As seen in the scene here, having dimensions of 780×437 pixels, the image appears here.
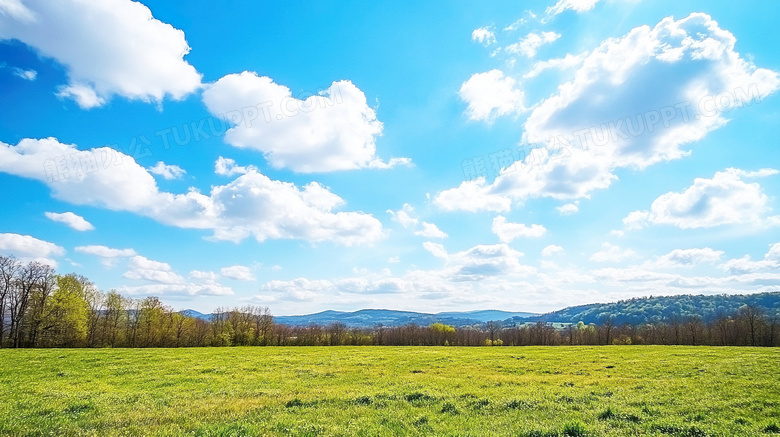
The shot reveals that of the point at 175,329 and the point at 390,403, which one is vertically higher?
the point at 390,403

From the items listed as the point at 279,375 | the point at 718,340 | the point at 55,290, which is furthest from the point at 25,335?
the point at 718,340

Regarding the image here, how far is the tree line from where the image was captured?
61688 millimetres

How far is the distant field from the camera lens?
10.3 meters

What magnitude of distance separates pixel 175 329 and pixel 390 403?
8721 cm

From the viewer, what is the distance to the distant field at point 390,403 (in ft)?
33.7

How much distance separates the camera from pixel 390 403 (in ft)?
45.9

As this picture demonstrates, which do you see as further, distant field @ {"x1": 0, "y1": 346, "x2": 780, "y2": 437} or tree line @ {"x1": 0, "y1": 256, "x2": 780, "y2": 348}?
tree line @ {"x1": 0, "y1": 256, "x2": 780, "y2": 348}

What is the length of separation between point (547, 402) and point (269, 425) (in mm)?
10638

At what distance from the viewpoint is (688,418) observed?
37.2 ft

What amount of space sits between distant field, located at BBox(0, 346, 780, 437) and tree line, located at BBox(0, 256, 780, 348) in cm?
5125

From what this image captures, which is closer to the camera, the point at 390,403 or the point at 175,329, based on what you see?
the point at 390,403

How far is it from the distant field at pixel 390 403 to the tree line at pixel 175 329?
51.3m

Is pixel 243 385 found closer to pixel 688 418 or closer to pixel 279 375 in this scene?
pixel 279 375

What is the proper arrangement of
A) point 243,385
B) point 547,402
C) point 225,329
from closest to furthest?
point 547,402, point 243,385, point 225,329
